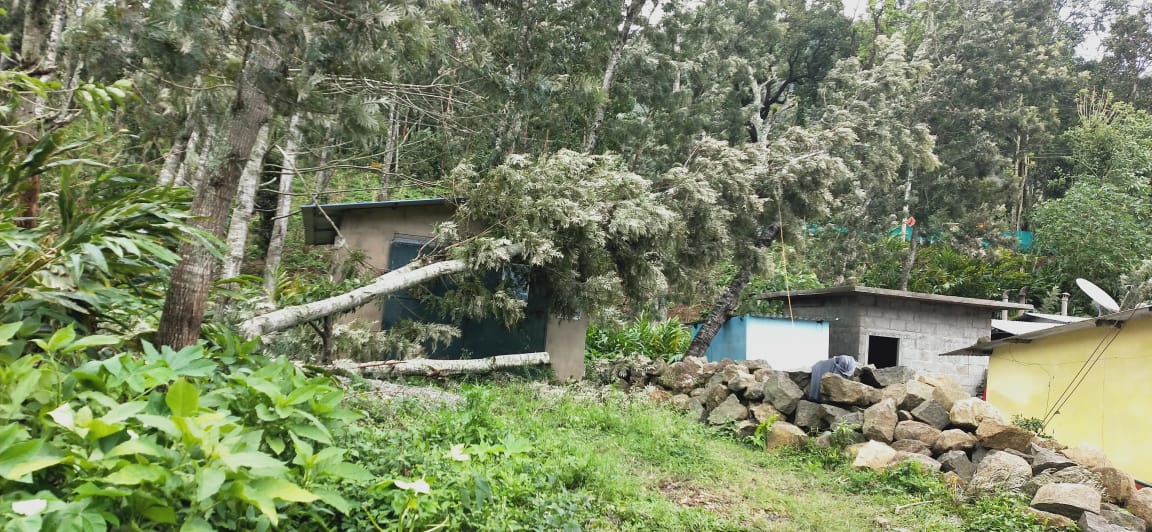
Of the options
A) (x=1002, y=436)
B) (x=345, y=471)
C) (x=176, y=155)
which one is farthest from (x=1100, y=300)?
(x=176, y=155)

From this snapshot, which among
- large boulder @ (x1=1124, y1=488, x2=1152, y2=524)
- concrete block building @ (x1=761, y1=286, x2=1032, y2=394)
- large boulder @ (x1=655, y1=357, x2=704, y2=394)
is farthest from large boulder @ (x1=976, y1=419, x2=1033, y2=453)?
concrete block building @ (x1=761, y1=286, x2=1032, y2=394)

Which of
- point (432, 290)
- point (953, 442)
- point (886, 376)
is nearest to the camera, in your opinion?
point (953, 442)

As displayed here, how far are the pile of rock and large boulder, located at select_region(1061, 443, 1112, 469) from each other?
0.04 ft

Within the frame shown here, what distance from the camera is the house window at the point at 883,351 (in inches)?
565

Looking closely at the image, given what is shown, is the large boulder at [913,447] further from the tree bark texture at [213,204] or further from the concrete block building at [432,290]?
the tree bark texture at [213,204]

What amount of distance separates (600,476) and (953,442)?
515 cm

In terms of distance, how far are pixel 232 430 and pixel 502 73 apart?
970 centimetres

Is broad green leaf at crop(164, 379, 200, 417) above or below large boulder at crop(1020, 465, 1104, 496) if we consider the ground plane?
above

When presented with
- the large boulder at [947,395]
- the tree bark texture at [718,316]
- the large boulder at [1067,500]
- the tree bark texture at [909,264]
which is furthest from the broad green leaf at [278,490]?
the tree bark texture at [909,264]

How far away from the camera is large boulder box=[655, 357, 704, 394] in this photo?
10664 mm

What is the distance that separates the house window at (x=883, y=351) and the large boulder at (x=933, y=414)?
18.4 ft

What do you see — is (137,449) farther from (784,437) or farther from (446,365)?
(784,437)

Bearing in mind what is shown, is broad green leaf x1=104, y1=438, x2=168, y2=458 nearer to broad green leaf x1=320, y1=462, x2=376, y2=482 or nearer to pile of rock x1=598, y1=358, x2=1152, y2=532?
broad green leaf x1=320, y1=462, x2=376, y2=482

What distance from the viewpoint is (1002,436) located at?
25.9 feet
